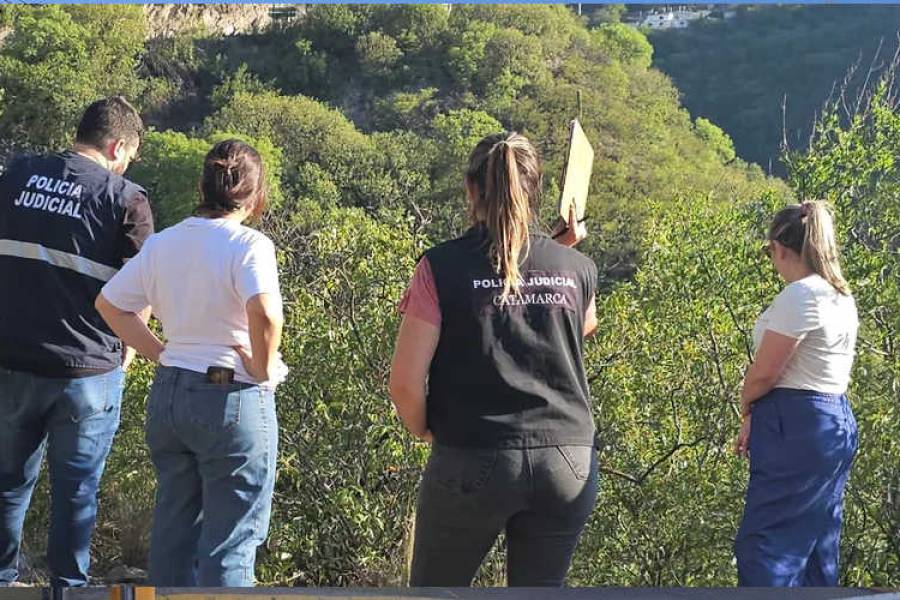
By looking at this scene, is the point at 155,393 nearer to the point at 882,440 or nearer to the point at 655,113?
the point at 882,440

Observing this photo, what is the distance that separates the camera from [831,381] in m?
2.96

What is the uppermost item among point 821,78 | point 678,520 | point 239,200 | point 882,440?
point 821,78

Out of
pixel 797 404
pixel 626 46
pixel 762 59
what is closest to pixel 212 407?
pixel 797 404

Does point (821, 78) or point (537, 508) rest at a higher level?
point (821, 78)

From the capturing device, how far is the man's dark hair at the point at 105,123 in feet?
9.68

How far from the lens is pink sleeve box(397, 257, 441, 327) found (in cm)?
236

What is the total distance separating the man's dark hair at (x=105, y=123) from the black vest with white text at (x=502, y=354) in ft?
3.18

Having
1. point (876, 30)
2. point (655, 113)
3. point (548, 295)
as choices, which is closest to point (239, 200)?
point (548, 295)

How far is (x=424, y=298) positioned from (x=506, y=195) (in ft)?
0.80

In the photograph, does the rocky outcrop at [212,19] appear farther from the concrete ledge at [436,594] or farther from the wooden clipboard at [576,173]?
the concrete ledge at [436,594]

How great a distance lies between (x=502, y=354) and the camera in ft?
7.75

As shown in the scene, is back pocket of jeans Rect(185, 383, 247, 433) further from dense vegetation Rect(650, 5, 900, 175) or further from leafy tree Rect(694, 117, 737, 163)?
leafy tree Rect(694, 117, 737, 163)

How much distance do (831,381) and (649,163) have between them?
52.3 m

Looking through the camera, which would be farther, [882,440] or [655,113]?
[655,113]
